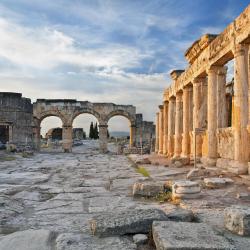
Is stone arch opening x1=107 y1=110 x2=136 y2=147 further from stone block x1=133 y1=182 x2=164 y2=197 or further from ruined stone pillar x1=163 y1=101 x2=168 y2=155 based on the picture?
stone block x1=133 y1=182 x2=164 y2=197

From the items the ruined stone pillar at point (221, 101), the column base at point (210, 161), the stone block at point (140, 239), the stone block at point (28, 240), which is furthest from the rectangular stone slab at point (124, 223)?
the ruined stone pillar at point (221, 101)

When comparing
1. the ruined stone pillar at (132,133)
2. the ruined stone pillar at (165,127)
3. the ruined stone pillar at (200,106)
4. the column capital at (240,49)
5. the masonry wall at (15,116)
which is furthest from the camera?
the ruined stone pillar at (132,133)

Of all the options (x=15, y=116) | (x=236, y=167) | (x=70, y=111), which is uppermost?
(x=70, y=111)

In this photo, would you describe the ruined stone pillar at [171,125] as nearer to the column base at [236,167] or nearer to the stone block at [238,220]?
the column base at [236,167]

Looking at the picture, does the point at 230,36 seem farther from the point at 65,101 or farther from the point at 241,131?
the point at 65,101

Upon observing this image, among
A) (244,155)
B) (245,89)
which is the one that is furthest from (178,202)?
(245,89)

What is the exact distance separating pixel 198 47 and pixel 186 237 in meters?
10.5

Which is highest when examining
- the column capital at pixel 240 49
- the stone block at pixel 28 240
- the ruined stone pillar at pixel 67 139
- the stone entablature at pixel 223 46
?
the stone entablature at pixel 223 46

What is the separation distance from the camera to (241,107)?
8.45 meters

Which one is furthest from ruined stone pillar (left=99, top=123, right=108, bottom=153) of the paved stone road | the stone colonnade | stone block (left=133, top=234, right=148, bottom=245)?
stone block (left=133, top=234, right=148, bottom=245)

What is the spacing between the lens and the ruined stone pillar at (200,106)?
1278 cm

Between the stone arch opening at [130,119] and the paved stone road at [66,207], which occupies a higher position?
the stone arch opening at [130,119]

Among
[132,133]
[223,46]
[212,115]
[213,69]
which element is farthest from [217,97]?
[132,133]

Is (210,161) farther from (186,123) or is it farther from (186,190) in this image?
(186,190)
